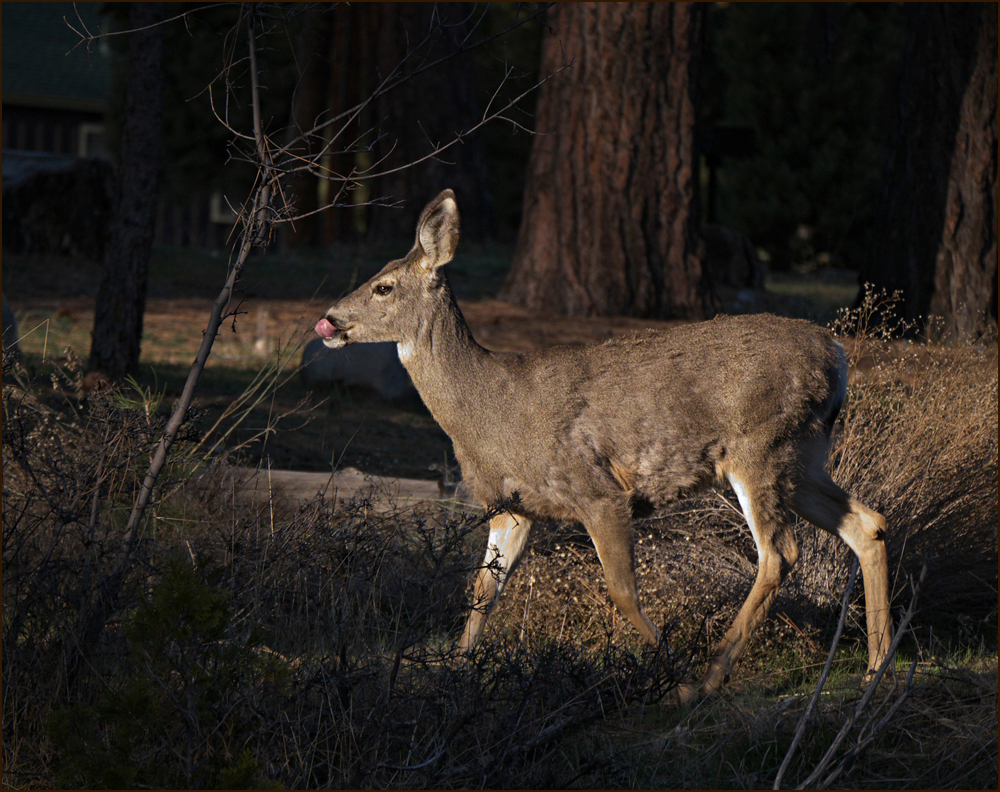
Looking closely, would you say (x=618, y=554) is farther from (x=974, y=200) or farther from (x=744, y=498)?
(x=974, y=200)

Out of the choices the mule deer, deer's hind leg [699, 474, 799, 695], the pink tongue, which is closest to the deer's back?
the mule deer

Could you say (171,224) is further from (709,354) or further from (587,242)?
(709,354)

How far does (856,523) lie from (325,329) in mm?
2779

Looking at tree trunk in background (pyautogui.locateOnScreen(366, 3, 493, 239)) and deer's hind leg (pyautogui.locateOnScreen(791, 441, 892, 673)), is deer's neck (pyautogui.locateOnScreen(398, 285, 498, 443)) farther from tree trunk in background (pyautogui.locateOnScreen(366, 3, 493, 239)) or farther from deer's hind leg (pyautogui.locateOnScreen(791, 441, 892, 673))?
tree trunk in background (pyautogui.locateOnScreen(366, 3, 493, 239))

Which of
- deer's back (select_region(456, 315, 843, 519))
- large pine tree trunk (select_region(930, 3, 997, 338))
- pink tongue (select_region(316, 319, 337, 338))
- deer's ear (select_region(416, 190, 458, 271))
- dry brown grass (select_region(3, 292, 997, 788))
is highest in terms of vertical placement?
large pine tree trunk (select_region(930, 3, 997, 338))

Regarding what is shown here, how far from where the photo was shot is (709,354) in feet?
16.7

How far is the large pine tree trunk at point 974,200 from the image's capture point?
33.7ft

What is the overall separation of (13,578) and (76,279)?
10.4 m

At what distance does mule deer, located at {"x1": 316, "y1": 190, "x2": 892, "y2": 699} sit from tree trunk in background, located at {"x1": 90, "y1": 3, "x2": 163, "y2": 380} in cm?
344

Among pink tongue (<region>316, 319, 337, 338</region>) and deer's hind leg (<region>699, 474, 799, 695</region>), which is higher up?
pink tongue (<region>316, 319, 337, 338</region>)

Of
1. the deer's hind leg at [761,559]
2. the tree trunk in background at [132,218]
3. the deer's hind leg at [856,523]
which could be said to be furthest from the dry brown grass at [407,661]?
the tree trunk in background at [132,218]

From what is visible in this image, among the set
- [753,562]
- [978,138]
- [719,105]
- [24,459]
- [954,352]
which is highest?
[719,105]

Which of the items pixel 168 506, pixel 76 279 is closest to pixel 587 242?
pixel 168 506

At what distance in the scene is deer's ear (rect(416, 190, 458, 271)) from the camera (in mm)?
5062
